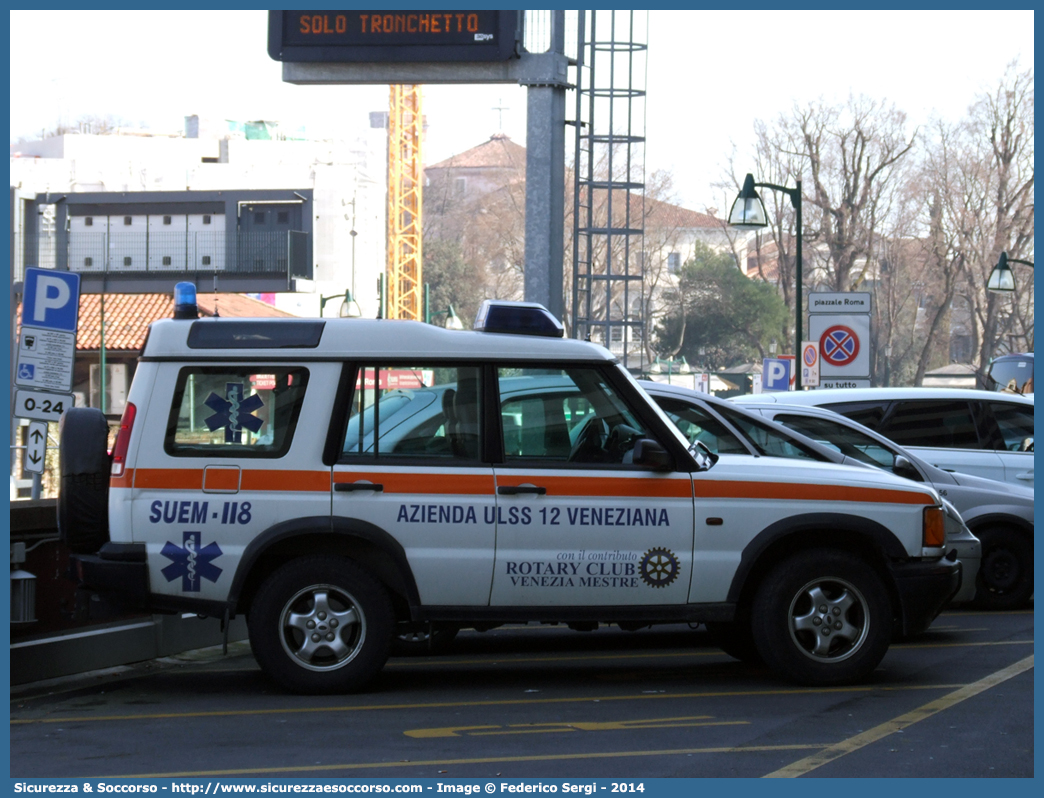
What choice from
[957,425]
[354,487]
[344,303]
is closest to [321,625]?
[354,487]

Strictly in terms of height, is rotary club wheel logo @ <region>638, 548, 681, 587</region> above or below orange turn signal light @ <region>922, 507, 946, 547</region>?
below

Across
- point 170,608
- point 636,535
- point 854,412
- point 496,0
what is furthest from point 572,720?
point 496,0

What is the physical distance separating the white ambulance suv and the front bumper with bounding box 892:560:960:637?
2 cm

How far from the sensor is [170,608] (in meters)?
7.26

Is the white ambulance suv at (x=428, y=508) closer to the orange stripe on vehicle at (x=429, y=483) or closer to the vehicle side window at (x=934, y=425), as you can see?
the orange stripe on vehicle at (x=429, y=483)

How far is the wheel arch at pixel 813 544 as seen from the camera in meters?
7.42

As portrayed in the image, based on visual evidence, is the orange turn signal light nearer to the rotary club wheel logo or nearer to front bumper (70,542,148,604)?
the rotary club wheel logo

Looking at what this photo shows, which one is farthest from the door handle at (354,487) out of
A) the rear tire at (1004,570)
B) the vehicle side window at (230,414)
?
the rear tire at (1004,570)

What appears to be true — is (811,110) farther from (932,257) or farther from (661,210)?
(661,210)

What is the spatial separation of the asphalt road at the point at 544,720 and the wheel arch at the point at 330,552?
1.93 feet

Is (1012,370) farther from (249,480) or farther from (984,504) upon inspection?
(249,480)

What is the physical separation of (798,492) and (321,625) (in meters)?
2.71

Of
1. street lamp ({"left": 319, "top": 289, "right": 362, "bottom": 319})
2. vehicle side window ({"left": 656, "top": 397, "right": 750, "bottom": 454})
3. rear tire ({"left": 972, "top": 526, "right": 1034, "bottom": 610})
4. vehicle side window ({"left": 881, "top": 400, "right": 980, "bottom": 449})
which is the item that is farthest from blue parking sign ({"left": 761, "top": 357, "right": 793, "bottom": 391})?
vehicle side window ({"left": 656, "top": 397, "right": 750, "bottom": 454})

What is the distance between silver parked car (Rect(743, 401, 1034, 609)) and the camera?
10859mm
